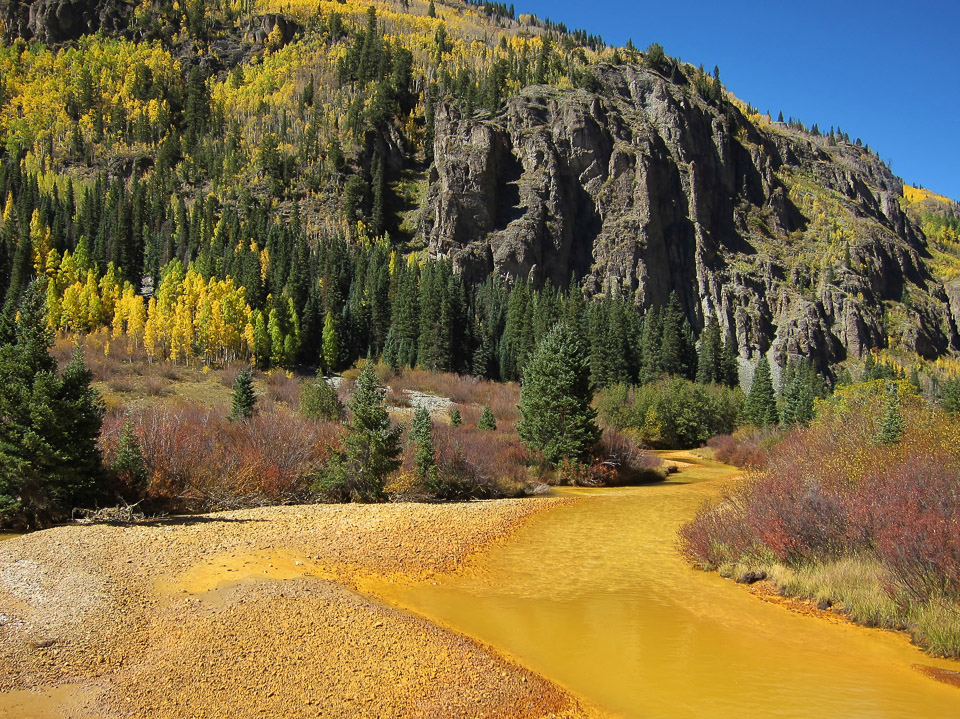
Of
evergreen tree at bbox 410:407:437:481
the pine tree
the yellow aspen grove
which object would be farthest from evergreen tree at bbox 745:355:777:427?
the yellow aspen grove

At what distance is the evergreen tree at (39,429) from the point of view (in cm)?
1545

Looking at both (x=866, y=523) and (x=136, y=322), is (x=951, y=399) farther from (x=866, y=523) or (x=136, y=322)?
(x=136, y=322)

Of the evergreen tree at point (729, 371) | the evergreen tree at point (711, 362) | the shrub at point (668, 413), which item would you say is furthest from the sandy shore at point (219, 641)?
the evergreen tree at point (729, 371)

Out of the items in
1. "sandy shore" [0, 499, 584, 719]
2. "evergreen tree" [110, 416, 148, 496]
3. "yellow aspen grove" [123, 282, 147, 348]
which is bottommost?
"sandy shore" [0, 499, 584, 719]

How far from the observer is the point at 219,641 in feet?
32.0

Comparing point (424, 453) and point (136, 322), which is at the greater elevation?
point (136, 322)

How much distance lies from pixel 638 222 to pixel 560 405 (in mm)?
112632

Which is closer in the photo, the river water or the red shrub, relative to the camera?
the river water

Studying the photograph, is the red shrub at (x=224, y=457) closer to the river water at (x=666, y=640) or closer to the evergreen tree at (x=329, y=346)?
the river water at (x=666, y=640)

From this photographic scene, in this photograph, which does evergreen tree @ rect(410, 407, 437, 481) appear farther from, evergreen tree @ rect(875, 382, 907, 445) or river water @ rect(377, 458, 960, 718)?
evergreen tree @ rect(875, 382, 907, 445)

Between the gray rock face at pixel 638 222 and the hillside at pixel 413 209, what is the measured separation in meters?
0.53

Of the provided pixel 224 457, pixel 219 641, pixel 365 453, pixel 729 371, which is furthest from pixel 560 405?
pixel 729 371

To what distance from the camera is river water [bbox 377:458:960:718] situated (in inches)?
373

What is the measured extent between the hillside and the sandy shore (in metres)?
66.9
